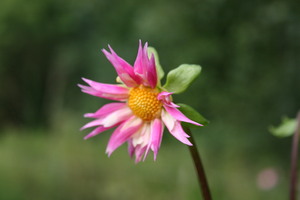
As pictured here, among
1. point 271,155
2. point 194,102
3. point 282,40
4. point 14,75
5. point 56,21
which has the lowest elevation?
point 271,155

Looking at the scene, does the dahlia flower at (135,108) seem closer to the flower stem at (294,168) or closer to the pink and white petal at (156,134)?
the pink and white petal at (156,134)

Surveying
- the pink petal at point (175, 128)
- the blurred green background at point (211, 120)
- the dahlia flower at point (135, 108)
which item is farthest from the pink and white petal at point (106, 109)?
the blurred green background at point (211, 120)

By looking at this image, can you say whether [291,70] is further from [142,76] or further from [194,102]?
[142,76]

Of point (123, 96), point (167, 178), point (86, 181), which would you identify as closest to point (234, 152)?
point (167, 178)

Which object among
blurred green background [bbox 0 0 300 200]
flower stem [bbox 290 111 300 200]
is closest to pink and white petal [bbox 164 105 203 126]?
flower stem [bbox 290 111 300 200]

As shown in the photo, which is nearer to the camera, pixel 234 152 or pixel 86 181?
pixel 86 181

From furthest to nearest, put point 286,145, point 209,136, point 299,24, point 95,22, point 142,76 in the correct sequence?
point 95,22 < point 209,136 < point 286,145 < point 299,24 < point 142,76

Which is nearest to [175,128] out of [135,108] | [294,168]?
[135,108]

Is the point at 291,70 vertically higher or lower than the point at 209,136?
higher
